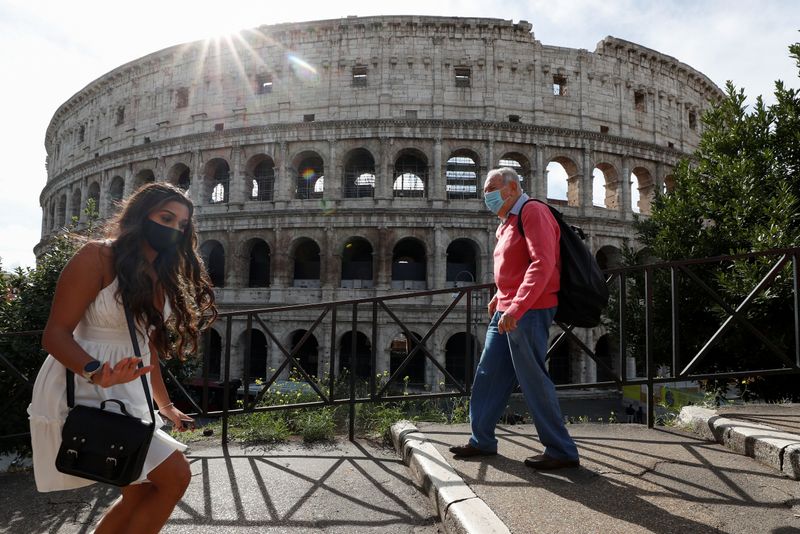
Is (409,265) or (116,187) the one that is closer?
(409,265)

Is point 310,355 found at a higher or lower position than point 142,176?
lower

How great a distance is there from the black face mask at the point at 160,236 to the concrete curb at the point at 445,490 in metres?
1.76

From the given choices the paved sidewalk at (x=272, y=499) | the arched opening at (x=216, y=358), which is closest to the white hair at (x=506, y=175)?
the paved sidewalk at (x=272, y=499)

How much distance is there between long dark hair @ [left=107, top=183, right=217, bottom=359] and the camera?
1.71m

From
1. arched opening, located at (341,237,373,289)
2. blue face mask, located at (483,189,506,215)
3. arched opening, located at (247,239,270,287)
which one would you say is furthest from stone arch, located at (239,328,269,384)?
blue face mask, located at (483,189,506,215)

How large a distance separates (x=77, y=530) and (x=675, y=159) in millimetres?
25279

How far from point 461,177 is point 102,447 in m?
22.2

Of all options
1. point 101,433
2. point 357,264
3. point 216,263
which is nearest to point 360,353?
point 357,264

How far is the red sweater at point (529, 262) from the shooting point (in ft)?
8.56

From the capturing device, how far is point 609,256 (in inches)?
839

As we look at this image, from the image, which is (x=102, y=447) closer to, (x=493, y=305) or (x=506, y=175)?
(x=493, y=305)

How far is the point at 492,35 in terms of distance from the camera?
67.2ft

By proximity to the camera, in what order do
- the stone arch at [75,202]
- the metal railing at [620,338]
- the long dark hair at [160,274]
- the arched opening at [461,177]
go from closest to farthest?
the long dark hair at [160,274], the metal railing at [620,338], the arched opening at [461,177], the stone arch at [75,202]

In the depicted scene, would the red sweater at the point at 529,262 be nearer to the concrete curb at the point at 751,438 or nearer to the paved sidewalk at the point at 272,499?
the paved sidewalk at the point at 272,499
